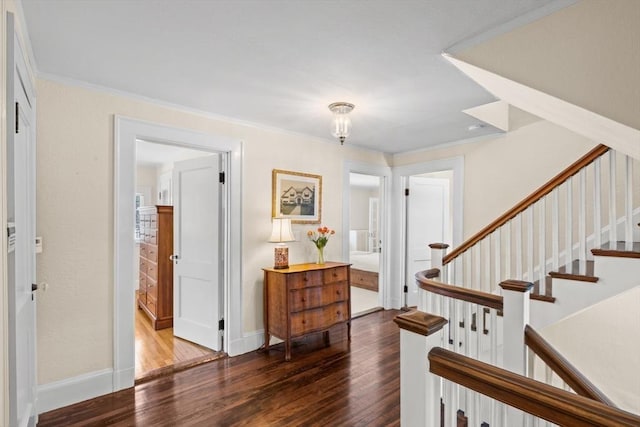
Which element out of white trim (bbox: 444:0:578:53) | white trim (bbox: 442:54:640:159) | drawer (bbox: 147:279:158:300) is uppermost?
white trim (bbox: 444:0:578:53)

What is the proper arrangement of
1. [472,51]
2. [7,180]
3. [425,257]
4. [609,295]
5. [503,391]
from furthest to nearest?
[425,257] → [609,295] → [472,51] → [7,180] → [503,391]

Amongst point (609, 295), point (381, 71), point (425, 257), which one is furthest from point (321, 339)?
point (381, 71)

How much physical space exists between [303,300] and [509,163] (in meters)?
2.78

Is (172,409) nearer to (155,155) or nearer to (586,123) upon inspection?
(586,123)

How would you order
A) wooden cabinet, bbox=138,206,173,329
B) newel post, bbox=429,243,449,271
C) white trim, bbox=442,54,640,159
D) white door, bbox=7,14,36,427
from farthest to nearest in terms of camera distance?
wooden cabinet, bbox=138,206,173,329
newel post, bbox=429,243,449,271
white trim, bbox=442,54,640,159
white door, bbox=7,14,36,427

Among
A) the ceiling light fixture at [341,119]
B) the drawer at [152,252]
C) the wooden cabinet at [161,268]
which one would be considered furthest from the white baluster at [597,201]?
the drawer at [152,252]

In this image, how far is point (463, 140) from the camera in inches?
164

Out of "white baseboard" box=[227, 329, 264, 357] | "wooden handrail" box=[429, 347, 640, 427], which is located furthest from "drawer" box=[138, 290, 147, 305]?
"wooden handrail" box=[429, 347, 640, 427]

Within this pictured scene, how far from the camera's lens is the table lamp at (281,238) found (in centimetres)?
347

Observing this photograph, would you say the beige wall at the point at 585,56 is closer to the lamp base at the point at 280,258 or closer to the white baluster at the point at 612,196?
the white baluster at the point at 612,196

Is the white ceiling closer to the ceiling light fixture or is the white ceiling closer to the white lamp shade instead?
the ceiling light fixture

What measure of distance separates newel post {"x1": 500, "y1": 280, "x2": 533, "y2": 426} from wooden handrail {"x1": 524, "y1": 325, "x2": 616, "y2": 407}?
0.04m

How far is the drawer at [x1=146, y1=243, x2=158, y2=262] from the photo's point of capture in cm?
405

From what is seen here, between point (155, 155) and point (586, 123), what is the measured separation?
526 cm
